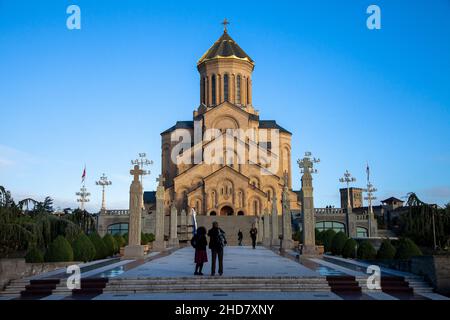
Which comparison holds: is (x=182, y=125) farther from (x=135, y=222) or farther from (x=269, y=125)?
(x=135, y=222)

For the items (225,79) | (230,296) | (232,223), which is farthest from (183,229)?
(230,296)

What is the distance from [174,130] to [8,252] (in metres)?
39.9

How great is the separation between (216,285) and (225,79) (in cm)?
4325

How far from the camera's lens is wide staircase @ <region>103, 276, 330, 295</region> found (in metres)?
9.47

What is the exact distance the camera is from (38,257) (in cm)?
1295

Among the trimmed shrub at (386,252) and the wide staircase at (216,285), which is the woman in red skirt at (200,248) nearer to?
the wide staircase at (216,285)

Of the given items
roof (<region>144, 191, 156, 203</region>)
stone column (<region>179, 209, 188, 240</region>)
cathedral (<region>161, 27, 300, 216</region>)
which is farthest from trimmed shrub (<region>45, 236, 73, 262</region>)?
roof (<region>144, 191, 156, 203</region>)

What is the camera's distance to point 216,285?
9.66m
